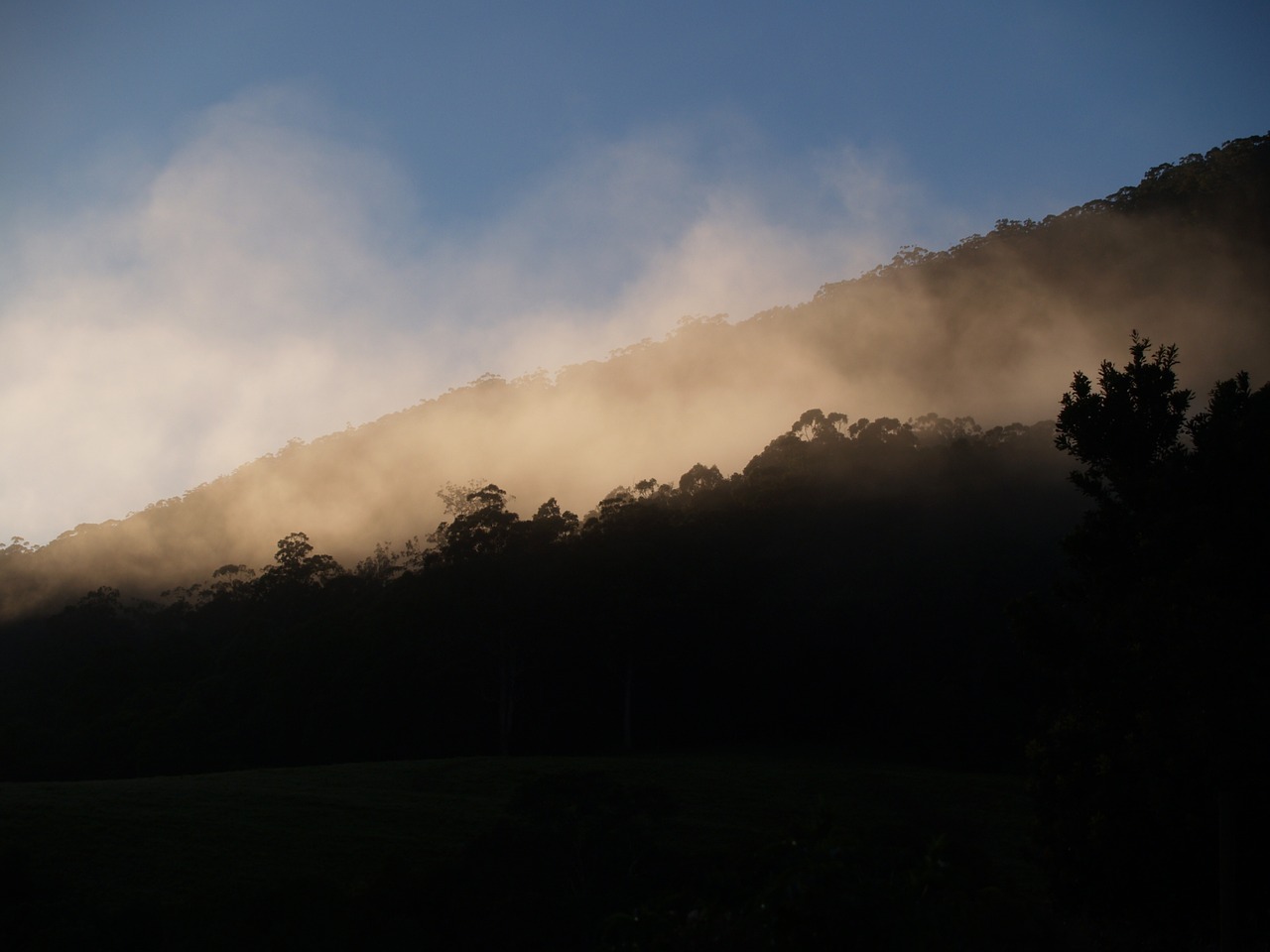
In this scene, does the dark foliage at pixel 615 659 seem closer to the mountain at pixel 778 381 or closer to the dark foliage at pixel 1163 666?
the dark foliage at pixel 1163 666

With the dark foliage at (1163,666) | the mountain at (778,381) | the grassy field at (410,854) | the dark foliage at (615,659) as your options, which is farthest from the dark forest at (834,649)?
the mountain at (778,381)

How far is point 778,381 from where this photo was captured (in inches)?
5768

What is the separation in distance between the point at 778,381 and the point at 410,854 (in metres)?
127

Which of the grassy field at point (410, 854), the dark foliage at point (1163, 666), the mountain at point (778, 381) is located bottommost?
the grassy field at point (410, 854)

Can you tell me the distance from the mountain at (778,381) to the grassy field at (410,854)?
81.5 metres

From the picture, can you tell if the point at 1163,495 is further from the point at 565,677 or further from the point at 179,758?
the point at 179,758

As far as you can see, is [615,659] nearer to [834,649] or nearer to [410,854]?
[834,649]

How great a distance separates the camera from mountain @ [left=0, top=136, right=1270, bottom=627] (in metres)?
117

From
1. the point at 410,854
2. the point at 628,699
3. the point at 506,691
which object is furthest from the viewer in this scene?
the point at 506,691

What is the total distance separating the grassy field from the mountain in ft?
267

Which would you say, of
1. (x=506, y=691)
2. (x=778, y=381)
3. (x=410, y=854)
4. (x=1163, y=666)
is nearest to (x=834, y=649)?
(x=506, y=691)

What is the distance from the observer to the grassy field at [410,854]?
64.9 ft

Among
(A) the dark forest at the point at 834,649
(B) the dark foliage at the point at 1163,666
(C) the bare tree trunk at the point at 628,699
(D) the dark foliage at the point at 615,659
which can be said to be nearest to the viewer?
(B) the dark foliage at the point at 1163,666

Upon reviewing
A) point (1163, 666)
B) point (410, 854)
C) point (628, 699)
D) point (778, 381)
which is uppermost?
point (778, 381)
